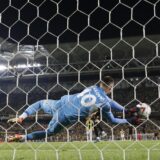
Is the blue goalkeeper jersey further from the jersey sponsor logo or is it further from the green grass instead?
the green grass

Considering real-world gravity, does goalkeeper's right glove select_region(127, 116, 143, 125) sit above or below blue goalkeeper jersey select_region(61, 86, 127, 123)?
below

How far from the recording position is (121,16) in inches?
120

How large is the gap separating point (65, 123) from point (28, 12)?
3.76 ft

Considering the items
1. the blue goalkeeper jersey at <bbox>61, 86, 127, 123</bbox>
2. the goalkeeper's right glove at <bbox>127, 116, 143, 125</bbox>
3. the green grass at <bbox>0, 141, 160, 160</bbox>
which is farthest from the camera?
the goalkeeper's right glove at <bbox>127, 116, 143, 125</bbox>

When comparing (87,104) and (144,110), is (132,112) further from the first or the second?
(87,104)

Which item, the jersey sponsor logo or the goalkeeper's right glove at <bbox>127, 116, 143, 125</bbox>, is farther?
the goalkeeper's right glove at <bbox>127, 116, 143, 125</bbox>

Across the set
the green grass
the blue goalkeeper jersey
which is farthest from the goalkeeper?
the green grass

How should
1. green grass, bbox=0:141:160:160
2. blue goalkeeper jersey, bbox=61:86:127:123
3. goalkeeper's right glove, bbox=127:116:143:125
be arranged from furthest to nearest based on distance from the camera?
goalkeeper's right glove, bbox=127:116:143:125 < blue goalkeeper jersey, bbox=61:86:127:123 < green grass, bbox=0:141:160:160

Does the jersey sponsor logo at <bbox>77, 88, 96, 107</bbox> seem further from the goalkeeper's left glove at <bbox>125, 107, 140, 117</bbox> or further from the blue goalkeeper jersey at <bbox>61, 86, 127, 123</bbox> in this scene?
the goalkeeper's left glove at <bbox>125, 107, 140, 117</bbox>

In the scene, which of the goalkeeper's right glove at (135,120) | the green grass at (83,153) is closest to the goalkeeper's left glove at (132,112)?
the goalkeeper's right glove at (135,120)

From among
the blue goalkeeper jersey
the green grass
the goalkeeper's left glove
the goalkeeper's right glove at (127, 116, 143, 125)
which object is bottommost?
the green grass

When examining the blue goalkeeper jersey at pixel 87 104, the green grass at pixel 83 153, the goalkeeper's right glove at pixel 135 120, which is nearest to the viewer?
the green grass at pixel 83 153

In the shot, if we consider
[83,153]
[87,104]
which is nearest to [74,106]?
[87,104]

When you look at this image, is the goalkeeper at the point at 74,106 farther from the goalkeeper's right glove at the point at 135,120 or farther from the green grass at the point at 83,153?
the green grass at the point at 83,153
